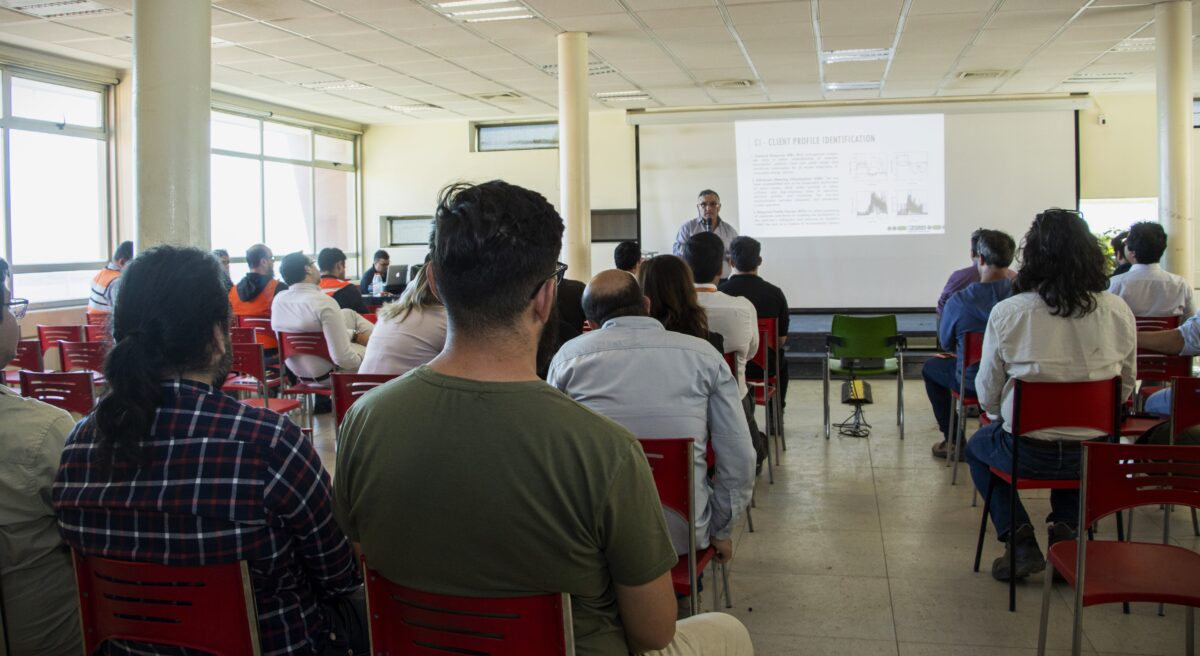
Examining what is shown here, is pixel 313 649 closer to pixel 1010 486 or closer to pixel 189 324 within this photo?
pixel 189 324

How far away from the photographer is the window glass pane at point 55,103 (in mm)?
8258

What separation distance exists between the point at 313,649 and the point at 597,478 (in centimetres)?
74

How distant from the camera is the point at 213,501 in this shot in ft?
4.74

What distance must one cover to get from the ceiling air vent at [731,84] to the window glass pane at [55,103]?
6.54 metres

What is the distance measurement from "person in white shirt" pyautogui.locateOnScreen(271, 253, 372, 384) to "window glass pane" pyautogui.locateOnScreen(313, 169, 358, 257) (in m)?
7.58

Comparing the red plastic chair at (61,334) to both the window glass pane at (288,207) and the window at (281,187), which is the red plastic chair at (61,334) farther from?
the window glass pane at (288,207)

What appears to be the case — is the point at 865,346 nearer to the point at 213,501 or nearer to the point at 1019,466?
the point at 1019,466

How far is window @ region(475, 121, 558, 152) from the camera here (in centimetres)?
1285

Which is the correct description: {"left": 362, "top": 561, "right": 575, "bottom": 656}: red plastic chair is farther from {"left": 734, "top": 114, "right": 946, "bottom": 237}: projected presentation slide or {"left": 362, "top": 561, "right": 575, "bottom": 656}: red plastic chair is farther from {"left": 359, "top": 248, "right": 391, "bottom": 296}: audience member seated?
{"left": 734, "top": 114, "right": 946, "bottom": 237}: projected presentation slide

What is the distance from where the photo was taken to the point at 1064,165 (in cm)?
1074

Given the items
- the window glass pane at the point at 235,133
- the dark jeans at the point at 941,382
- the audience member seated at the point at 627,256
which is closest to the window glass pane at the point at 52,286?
the window glass pane at the point at 235,133

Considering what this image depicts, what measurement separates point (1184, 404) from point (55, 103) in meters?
9.48

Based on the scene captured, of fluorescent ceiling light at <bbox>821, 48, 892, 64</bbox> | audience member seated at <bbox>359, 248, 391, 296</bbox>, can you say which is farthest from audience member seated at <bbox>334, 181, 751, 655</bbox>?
audience member seated at <bbox>359, 248, 391, 296</bbox>

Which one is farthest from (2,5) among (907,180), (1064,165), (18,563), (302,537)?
(1064,165)
